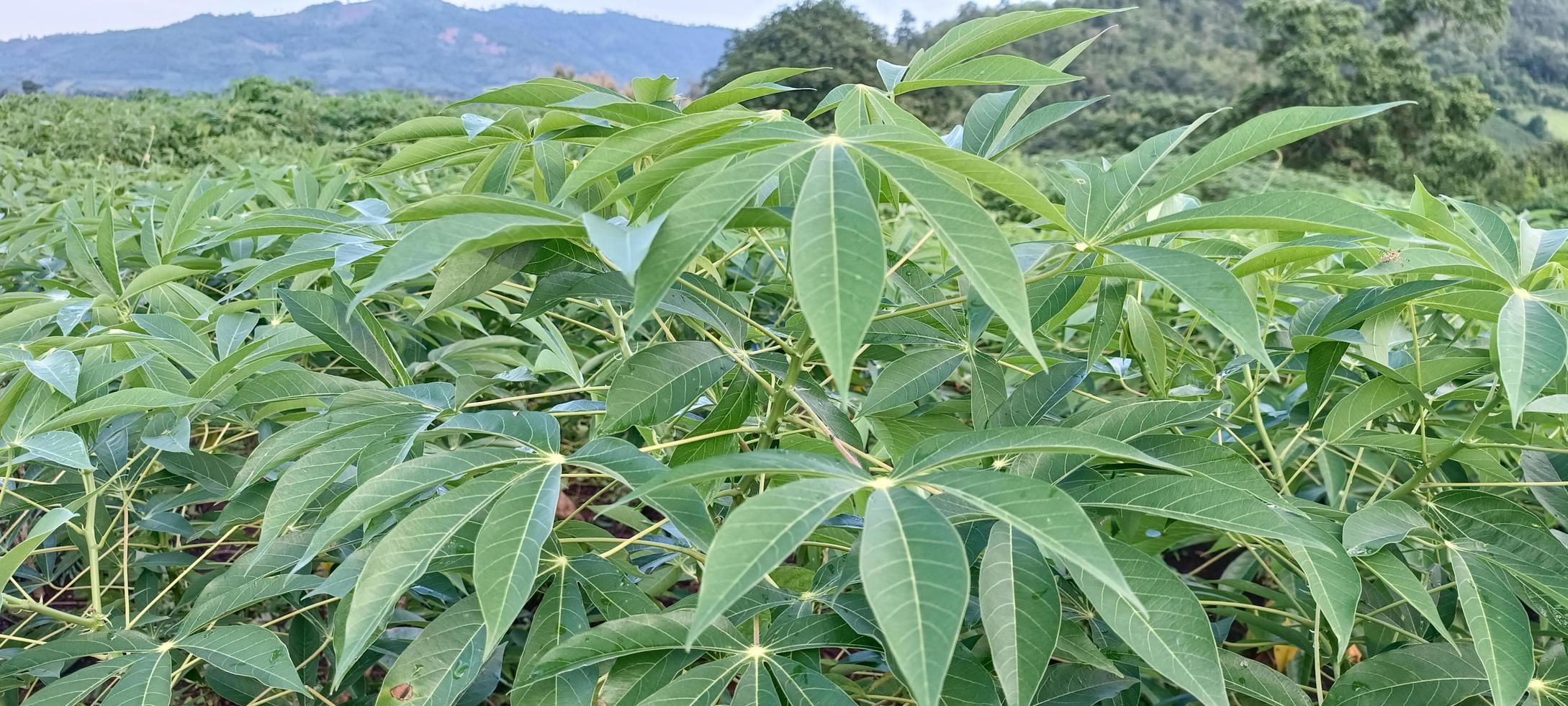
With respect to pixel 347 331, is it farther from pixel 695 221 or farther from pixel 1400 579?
pixel 1400 579

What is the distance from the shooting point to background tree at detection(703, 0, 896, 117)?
45.9 ft

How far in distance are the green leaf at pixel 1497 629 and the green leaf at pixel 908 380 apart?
11.5 inches

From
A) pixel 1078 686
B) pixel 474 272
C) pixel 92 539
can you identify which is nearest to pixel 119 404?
pixel 92 539

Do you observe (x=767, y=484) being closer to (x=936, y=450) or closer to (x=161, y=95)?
(x=936, y=450)

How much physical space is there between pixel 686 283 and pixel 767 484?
192mm

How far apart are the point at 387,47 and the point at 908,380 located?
19.3 metres

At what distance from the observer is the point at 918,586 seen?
30 centimetres

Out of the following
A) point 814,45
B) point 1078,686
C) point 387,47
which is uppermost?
point 387,47

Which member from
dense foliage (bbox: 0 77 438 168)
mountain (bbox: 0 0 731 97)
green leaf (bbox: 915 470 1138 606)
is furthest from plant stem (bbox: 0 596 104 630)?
mountain (bbox: 0 0 731 97)

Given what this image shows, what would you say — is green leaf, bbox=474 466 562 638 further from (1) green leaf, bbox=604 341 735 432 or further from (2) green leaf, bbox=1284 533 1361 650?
(2) green leaf, bbox=1284 533 1361 650

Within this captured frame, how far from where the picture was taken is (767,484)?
2.02ft

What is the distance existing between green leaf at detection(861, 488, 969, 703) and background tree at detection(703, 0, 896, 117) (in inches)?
529

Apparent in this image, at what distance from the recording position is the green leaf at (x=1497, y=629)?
1.39ft

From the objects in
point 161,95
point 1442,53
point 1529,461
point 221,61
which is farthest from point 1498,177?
point 221,61
